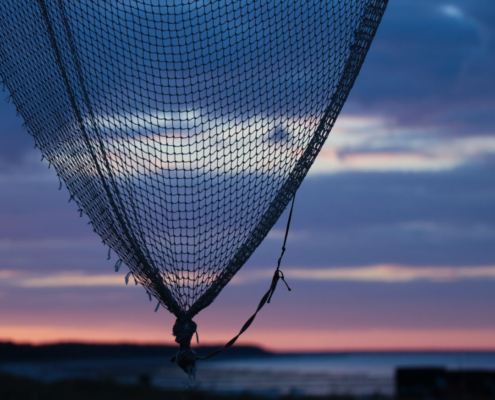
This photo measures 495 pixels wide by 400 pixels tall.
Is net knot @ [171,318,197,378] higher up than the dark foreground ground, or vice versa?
net knot @ [171,318,197,378]

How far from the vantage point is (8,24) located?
181 inches

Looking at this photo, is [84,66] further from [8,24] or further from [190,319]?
[190,319]

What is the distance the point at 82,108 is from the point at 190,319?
4.86ft

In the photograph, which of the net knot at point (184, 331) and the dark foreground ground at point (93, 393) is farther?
the dark foreground ground at point (93, 393)

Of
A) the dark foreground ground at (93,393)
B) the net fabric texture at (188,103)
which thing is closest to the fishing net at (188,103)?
the net fabric texture at (188,103)

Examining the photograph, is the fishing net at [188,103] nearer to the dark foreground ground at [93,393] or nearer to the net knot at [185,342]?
the net knot at [185,342]

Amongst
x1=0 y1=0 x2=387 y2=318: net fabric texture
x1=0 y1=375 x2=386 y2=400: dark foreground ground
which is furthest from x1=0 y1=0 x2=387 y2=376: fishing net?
x1=0 y1=375 x2=386 y2=400: dark foreground ground

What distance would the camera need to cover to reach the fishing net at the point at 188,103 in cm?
401

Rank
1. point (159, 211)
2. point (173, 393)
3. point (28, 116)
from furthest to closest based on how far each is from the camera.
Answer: point (173, 393) → point (28, 116) → point (159, 211)

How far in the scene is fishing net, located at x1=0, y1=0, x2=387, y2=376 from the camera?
401 centimetres

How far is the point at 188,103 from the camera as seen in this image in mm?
4133

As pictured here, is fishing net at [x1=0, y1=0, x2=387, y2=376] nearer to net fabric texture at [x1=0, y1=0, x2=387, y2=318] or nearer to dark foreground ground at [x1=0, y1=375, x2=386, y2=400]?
net fabric texture at [x1=0, y1=0, x2=387, y2=318]

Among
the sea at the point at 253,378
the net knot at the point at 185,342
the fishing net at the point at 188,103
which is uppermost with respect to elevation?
the fishing net at the point at 188,103

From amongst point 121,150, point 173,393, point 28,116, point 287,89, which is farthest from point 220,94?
point 173,393
